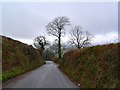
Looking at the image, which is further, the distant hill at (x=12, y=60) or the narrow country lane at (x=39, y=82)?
the distant hill at (x=12, y=60)

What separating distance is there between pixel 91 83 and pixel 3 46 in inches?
801

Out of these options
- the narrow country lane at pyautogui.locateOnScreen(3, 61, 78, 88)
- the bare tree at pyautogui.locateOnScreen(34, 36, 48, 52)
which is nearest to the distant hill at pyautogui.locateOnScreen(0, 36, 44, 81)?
the narrow country lane at pyautogui.locateOnScreen(3, 61, 78, 88)

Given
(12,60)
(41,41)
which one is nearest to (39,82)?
(12,60)

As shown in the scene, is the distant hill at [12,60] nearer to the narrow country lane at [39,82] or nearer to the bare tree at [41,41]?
the narrow country lane at [39,82]

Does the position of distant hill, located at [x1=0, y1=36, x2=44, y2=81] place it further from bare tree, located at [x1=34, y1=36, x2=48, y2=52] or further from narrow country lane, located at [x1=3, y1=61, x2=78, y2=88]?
bare tree, located at [x1=34, y1=36, x2=48, y2=52]

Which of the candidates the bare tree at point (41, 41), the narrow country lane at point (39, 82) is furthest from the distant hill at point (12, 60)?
the bare tree at point (41, 41)

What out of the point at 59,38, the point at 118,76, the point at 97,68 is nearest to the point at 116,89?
the point at 118,76

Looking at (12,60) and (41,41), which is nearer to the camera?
(12,60)

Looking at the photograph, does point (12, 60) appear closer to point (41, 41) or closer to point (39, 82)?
point (39, 82)

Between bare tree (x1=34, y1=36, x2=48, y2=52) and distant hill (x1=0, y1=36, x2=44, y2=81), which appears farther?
bare tree (x1=34, y1=36, x2=48, y2=52)

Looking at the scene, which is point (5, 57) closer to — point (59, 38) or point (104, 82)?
point (104, 82)

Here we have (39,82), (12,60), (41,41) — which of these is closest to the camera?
(39,82)

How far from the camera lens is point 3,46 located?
31766mm

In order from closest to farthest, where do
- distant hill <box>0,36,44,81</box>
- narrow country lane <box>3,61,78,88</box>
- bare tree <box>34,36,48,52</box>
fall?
narrow country lane <box>3,61,78,88</box>, distant hill <box>0,36,44,81</box>, bare tree <box>34,36,48,52</box>
